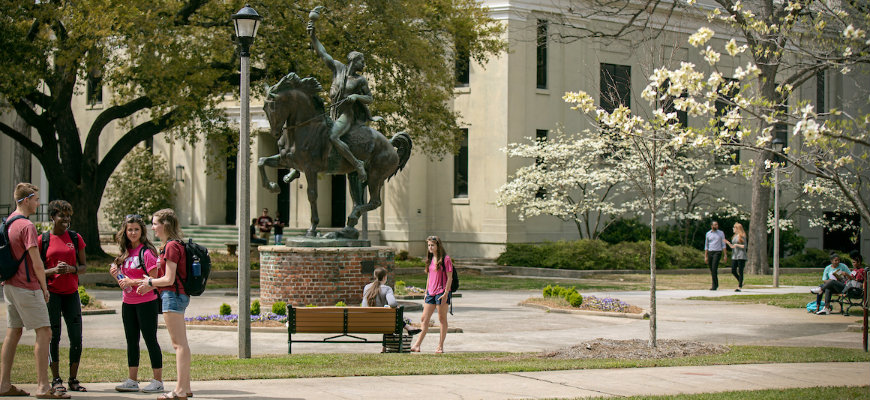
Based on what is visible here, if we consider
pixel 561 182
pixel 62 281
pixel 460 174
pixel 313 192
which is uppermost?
pixel 460 174

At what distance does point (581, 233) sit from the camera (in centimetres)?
3672

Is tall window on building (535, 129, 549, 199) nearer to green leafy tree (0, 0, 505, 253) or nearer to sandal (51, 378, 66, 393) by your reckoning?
green leafy tree (0, 0, 505, 253)

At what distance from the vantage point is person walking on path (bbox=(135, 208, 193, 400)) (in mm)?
8781

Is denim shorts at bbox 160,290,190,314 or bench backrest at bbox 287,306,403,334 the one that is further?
bench backrest at bbox 287,306,403,334

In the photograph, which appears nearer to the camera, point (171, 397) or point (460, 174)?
point (171, 397)

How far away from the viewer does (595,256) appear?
109 feet

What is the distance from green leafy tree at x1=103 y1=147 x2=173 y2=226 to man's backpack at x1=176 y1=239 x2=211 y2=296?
34640 millimetres

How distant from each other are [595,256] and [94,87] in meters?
20.3

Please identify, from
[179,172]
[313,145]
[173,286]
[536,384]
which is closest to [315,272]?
[313,145]

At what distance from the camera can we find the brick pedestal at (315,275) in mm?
18234

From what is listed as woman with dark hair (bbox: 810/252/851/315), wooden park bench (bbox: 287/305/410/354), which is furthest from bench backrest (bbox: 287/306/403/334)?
woman with dark hair (bbox: 810/252/851/315)

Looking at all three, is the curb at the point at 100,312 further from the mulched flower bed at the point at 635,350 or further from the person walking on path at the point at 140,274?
the person walking on path at the point at 140,274

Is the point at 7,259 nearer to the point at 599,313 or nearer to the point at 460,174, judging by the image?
the point at 599,313

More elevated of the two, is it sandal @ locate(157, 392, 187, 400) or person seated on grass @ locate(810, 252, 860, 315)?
person seated on grass @ locate(810, 252, 860, 315)
